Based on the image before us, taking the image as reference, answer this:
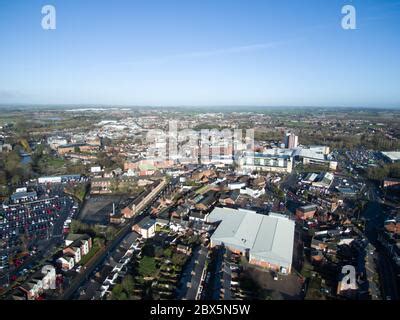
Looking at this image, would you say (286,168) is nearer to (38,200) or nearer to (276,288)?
(276,288)

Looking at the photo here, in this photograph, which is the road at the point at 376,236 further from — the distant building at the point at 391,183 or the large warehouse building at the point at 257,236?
the large warehouse building at the point at 257,236

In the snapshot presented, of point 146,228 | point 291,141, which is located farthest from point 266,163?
point 146,228

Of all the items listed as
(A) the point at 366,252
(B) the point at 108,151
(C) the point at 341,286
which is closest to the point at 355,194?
(A) the point at 366,252

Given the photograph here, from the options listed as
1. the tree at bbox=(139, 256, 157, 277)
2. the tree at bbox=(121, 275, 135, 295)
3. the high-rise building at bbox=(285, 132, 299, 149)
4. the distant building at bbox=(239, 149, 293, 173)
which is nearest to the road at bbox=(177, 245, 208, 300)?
the tree at bbox=(139, 256, 157, 277)

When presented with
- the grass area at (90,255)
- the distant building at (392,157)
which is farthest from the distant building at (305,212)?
the distant building at (392,157)

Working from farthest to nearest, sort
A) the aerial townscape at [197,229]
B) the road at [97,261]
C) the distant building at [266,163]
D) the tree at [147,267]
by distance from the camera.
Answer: the distant building at [266,163] < the tree at [147,267] < the aerial townscape at [197,229] < the road at [97,261]

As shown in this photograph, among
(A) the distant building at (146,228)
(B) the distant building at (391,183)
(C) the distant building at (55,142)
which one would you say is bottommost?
(A) the distant building at (146,228)

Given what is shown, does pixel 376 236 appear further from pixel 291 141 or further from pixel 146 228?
pixel 291 141
